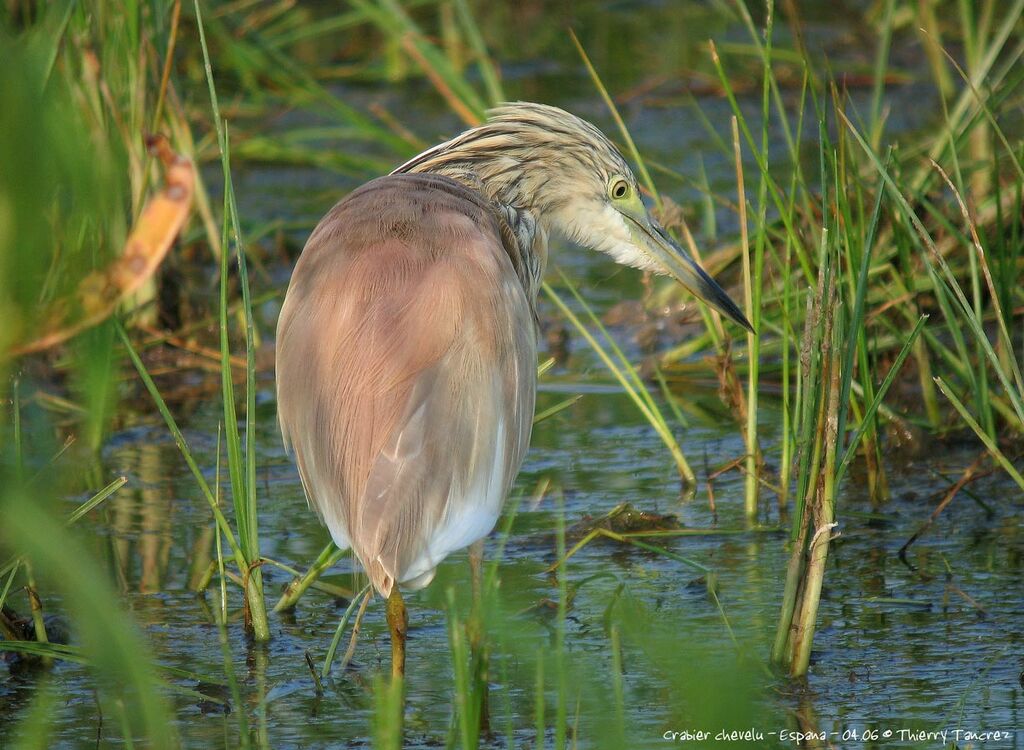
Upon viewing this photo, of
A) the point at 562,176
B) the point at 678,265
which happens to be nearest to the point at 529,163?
the point at 562,176

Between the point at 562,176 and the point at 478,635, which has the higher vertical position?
the point at 562,176

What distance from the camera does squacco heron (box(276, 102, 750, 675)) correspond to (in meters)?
2.40

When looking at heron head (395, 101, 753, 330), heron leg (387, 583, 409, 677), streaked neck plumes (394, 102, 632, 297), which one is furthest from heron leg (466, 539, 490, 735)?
heron head (395, 101, 753, 330)

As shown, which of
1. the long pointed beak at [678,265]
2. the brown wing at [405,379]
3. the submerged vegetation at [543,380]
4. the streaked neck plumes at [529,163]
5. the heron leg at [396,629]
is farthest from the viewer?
the long pointed beak at [678,265]

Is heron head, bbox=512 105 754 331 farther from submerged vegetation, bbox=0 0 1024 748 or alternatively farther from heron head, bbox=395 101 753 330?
submerged vegetation, bbox=0 0 1024 748

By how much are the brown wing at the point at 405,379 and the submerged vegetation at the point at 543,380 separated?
168 mm

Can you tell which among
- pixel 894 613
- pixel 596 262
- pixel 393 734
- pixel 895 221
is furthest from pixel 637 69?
pixel 393 734

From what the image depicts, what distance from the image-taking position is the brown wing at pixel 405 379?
2396 mm

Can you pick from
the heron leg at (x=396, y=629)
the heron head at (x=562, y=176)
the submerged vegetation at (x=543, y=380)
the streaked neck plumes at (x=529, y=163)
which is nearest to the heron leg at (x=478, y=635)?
the submerged vegetation at (x=543, y=380)

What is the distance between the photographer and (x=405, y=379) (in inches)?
96.1

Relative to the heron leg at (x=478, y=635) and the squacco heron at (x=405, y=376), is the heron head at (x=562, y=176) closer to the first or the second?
the squacco heron at (x=405, y=376)

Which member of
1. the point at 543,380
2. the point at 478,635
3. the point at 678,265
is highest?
the point at 678,265

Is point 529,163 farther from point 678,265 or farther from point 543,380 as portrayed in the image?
point 543,380

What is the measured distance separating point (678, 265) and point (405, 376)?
1.13 m
